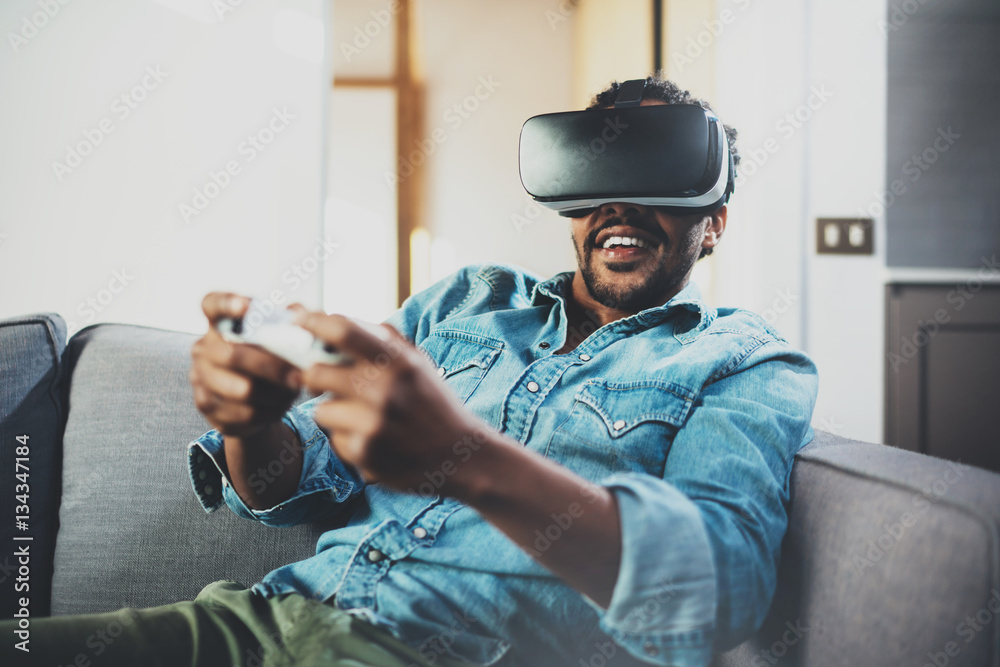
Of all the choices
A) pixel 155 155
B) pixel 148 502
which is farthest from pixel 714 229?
pixel 155 155

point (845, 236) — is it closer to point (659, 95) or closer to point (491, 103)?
point (659, 95)

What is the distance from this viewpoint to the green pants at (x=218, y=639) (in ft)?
2.09

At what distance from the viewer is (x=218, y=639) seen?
0.71 m

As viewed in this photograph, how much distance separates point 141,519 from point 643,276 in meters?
0.80

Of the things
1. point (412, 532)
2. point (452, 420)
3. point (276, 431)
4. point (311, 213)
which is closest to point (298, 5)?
point (311, 213)

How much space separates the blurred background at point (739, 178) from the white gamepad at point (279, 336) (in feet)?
3.93

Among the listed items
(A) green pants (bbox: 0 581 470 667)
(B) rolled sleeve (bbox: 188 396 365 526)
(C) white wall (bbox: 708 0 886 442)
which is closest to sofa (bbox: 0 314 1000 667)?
(B) rolled sleeve (bbox: 188 396 365 526)

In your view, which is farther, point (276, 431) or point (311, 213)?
point (311, 213)

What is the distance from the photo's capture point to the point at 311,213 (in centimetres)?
169

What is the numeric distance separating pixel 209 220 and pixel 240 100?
1.01 ft

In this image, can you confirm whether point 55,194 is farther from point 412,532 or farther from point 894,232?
point 894,232

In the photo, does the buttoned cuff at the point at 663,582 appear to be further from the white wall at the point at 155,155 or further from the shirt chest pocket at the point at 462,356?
the white wall at the point at 155,155

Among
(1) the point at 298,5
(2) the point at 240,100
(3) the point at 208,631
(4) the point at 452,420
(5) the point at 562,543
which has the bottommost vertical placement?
(3) the point at 208,631

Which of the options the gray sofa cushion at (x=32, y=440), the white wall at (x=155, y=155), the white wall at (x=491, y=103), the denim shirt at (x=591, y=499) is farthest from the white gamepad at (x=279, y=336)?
the white wall at (x=491, y=103)
